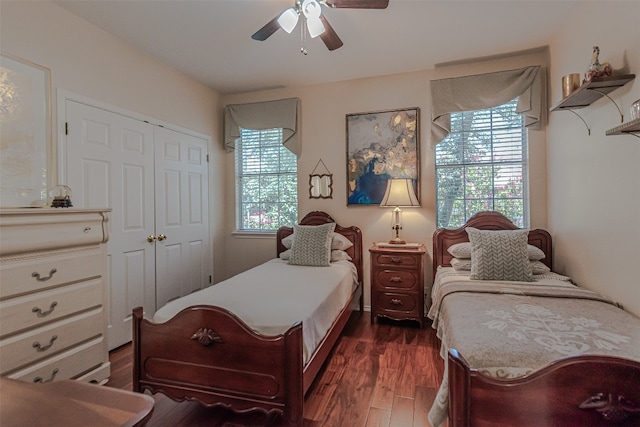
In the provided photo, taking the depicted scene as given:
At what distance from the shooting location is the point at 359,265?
3627 millimetres

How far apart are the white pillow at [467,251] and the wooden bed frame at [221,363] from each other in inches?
68.9

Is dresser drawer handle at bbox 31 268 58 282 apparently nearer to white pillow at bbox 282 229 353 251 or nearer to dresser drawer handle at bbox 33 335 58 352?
dresser drawer handle at bbox 33 335 58 352

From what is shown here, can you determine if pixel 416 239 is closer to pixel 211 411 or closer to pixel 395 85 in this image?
pixel 395 85

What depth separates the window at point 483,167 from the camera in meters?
3.23

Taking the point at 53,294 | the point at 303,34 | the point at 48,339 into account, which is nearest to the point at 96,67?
the point at 303,34

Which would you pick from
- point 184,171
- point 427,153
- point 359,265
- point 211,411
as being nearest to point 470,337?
point 211,411

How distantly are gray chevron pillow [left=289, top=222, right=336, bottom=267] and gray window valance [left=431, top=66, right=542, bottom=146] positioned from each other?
154cm

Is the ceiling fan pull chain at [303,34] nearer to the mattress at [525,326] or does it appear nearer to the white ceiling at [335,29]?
the white ceiling at [335,29]

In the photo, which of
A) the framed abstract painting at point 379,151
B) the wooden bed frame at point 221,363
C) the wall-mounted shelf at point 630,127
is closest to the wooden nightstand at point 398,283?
the framed abstract painting at point 379,151

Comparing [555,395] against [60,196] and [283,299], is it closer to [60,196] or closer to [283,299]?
[283,299]

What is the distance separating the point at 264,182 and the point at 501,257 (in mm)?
2808

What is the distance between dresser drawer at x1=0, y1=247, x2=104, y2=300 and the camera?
1627 millimetres

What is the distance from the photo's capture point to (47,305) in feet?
5.90

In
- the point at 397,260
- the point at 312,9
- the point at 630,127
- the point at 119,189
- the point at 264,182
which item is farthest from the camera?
the point at 264,182
